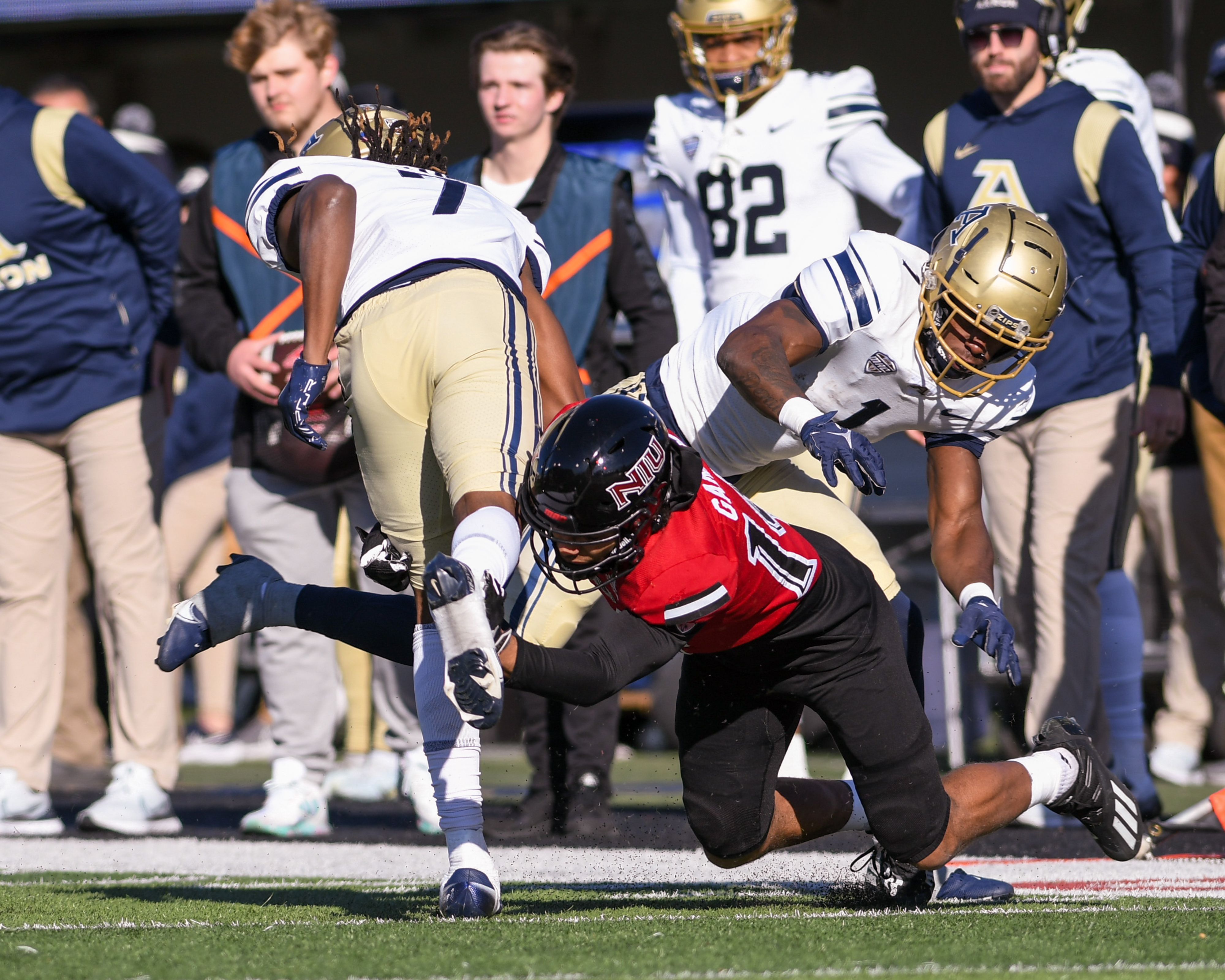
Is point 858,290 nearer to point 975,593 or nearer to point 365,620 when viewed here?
point 975,593

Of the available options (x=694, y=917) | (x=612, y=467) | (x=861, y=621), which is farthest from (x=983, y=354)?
(x=694, y=917)

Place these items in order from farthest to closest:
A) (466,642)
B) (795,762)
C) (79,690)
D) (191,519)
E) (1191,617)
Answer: (191,519), (79,690), (1191,617), (795,762), (466,642)

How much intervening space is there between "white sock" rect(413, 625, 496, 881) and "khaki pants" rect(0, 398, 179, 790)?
2121 millimetres

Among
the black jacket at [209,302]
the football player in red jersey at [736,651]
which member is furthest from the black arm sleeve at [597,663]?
the black jacket at [209,302]

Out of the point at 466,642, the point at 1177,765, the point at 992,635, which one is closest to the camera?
the point at 466,642

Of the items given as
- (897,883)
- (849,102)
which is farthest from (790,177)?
(897,883)

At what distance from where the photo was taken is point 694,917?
333cm

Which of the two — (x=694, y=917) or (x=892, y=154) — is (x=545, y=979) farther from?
(x=892, y=154)

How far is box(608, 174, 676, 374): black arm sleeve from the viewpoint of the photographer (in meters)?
5.36

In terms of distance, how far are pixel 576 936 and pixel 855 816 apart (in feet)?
3.30

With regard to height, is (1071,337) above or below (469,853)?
above

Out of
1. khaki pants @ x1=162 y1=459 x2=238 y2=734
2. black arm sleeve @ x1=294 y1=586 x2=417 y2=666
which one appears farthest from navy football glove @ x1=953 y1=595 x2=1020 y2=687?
khaki pants @ x1=162 y1=459 x2=238 y2=734

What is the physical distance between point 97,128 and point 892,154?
2.53 m

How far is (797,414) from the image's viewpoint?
3.22 m
